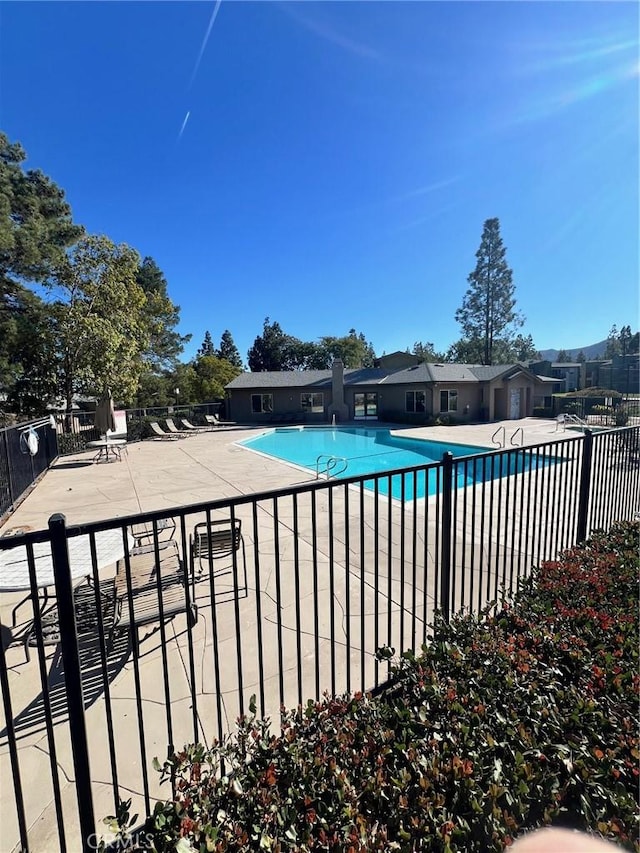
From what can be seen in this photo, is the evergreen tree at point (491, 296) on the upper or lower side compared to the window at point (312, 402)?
upper

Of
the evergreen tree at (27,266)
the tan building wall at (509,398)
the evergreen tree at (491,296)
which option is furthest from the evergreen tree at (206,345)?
the tan building wall at (509,398)

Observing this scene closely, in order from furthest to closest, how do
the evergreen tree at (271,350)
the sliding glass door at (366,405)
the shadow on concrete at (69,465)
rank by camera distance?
the evergreen tree at (271,350), the sliding glass door at (366,405), the shadow on concrete at (69,465)

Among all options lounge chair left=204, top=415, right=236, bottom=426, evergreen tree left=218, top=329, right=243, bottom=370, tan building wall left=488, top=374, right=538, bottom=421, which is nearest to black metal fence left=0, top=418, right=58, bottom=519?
lounge chair left=204, top=415, right=236, bottom=426

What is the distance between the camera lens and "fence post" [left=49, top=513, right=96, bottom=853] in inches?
53.7

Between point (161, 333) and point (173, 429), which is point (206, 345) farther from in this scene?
point (173, 429)

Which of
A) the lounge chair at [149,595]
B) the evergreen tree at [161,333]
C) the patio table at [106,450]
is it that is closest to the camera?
the lounge chair at [149,595]

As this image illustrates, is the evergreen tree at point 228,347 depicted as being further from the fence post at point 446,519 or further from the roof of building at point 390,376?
the fence post at point 446,519

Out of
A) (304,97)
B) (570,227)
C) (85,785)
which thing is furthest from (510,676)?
(570,227)

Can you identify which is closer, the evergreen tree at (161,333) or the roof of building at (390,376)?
the roof of building at (390,376)

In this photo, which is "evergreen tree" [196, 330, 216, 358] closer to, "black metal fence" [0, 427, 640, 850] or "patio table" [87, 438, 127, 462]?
"patio table" [87, 438, 127, 462]

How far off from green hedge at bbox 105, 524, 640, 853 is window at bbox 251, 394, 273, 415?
81.5 ft

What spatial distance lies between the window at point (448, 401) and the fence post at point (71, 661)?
23297 millimetres

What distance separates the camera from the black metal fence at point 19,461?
693cm

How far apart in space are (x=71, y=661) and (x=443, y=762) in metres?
1.55
